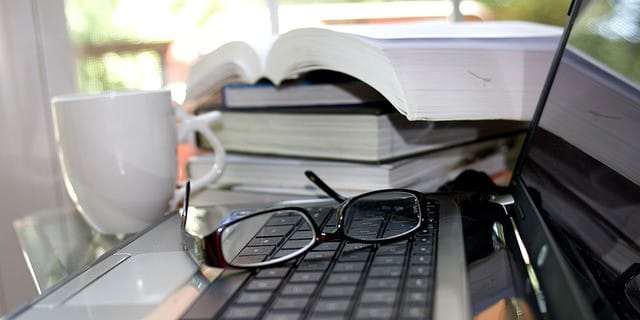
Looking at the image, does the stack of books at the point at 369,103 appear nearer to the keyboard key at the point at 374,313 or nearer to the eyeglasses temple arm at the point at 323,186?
the eyeglasses temple arm at the point at 323,186

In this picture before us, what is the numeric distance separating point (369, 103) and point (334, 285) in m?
0.32

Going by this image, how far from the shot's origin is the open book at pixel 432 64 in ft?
1.58

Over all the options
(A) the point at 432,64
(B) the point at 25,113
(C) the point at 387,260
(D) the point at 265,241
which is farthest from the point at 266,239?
(B) the point at 25,113

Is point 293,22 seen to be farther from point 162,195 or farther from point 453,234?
point 453,234

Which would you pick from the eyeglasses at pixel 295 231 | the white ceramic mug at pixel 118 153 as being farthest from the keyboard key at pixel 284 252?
the white ceramic mug at pixel 118 153

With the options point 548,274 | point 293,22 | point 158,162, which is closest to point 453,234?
point 548,274

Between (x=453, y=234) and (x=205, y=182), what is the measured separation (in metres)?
0.30

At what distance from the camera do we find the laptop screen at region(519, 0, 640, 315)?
0.30 meters

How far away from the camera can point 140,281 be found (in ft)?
1.21

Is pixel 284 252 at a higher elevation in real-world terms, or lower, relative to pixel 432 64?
lower

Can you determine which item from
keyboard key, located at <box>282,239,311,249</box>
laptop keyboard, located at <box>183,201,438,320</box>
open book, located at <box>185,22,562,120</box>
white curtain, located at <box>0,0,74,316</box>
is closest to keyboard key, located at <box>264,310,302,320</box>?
laptop keyboard, located at <box>183,201,438,320</box>

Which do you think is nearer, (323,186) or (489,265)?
(489,265)

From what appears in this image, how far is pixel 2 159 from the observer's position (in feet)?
2.62

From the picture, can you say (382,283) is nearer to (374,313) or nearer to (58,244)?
(374,313)
